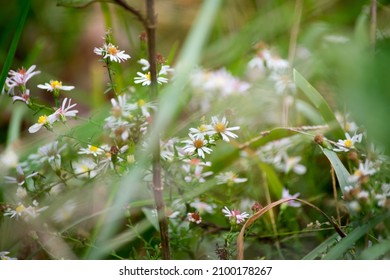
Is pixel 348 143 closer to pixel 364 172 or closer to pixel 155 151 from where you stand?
pixel 364 172

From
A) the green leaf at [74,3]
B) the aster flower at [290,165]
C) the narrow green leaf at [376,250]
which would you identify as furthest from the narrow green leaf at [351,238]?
the green leaf at [74,3]

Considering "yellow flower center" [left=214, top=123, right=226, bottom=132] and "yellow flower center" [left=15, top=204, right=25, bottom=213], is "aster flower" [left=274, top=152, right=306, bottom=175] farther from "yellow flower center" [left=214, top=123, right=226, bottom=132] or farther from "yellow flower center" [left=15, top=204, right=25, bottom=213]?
"yellow flower center" [left=15, top=204, right=25, bottom=213]

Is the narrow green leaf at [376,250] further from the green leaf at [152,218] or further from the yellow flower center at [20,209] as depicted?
the yellow flower center at [20,209]

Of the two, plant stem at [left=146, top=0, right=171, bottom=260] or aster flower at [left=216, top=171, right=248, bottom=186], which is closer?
plant stem at [left=146, top=0, right=171, bottom=260]

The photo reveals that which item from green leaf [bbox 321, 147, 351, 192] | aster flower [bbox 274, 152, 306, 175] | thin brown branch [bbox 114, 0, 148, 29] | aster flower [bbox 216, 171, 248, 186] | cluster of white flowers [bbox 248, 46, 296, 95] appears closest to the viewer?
thin brown branch [bbox 114, 0, 148, 29]

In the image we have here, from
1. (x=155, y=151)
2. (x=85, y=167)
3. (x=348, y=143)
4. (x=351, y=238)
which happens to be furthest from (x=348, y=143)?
(x=85, y=167)

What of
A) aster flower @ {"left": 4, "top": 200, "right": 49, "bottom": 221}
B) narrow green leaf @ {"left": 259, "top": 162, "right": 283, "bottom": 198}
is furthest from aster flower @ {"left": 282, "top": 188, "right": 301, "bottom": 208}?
aster flower @ {"left": 4, "top": 200, "right": 49, "bottom": 221}
